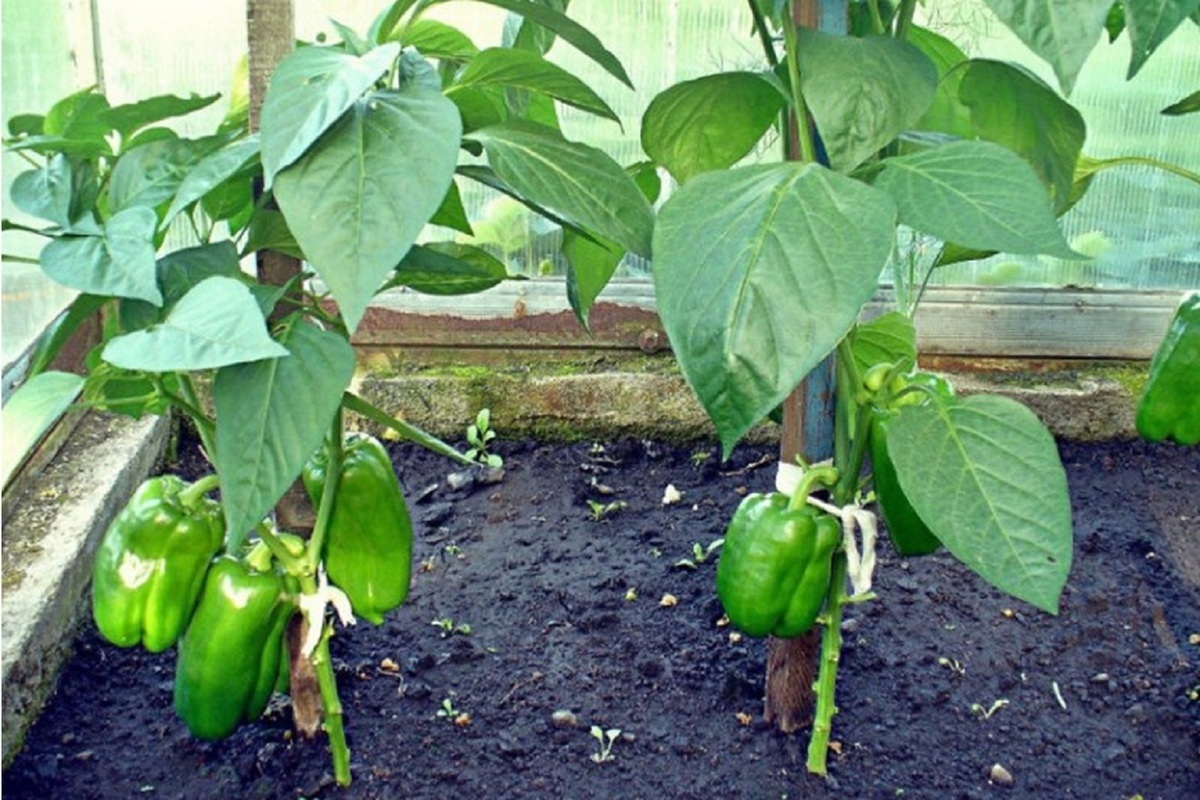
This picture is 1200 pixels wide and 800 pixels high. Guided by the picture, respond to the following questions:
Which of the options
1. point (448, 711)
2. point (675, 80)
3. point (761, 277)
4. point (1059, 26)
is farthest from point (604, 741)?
point (675, 80)

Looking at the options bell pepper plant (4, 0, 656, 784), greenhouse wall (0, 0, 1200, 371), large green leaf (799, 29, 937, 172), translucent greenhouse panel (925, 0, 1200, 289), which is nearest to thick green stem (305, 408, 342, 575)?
bell pepper plant (4, 0, 656, 784)

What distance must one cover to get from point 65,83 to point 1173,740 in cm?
148

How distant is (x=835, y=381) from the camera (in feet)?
3.48

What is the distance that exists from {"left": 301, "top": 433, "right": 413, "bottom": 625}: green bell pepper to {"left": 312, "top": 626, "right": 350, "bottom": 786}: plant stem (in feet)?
0.15

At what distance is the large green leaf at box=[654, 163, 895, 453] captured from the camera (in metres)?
0.70

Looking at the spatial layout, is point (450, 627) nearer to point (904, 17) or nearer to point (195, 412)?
point (195, 412)

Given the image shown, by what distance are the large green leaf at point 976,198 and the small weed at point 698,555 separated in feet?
2.35

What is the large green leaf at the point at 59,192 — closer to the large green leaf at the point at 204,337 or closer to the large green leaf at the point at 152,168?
the large green leaf at the point at 152,168

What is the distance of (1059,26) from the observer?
2.11 ft

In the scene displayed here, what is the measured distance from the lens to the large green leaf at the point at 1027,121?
99 cm

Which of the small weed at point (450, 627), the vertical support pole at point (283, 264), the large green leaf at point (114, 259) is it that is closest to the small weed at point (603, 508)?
the small weed at point (450, 627)

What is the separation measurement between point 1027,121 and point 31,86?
1136 mm

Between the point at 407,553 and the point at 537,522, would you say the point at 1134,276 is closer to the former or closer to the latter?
the point at 537,522

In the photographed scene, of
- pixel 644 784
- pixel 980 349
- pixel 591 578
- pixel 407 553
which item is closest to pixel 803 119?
pixel 407 553
